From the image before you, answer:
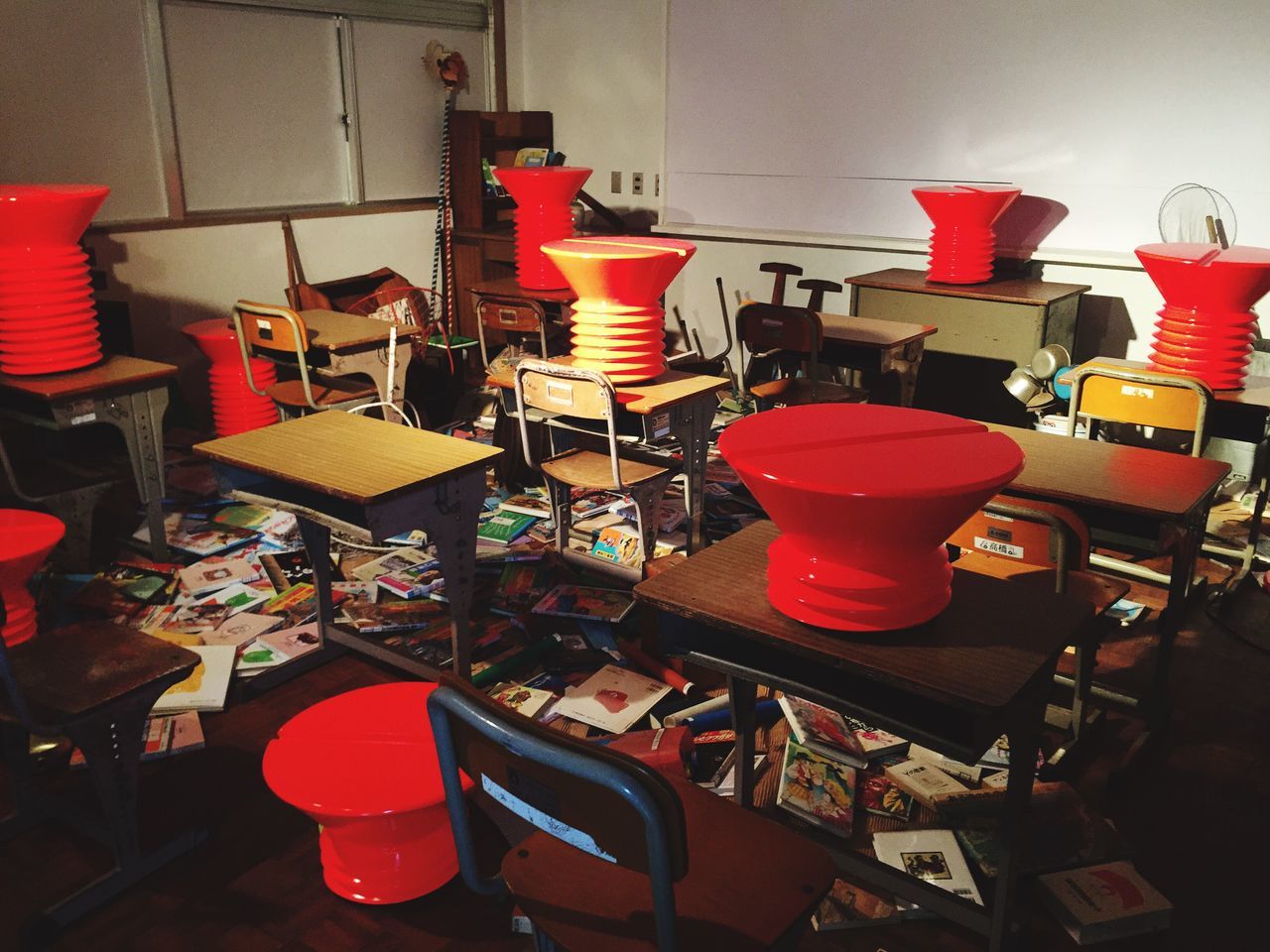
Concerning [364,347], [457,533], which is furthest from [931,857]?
[364,347]

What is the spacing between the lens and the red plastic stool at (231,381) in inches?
181

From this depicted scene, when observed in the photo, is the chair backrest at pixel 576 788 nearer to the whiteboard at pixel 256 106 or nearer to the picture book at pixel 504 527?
the picture book at pixel 504 527

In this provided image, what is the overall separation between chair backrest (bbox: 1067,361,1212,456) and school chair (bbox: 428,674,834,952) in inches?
82.9

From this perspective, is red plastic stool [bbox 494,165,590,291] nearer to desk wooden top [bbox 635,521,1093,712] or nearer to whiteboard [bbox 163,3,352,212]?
whiteboard [bbox 163,3,352,212]

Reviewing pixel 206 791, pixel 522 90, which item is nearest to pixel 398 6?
pixel 522 90

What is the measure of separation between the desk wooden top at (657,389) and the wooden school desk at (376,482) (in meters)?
0.55

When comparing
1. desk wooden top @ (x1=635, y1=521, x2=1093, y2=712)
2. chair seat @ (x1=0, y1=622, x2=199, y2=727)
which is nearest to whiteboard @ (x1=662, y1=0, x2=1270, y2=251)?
desk wooden top @ (x1=635, y1=521, x2=1093, y2=712)

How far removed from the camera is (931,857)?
7.09ft

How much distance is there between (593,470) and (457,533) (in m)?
0.78

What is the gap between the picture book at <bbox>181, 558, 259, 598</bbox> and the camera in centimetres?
352

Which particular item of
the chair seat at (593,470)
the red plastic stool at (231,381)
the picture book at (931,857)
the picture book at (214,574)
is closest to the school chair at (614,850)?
the picture book at (931,857)

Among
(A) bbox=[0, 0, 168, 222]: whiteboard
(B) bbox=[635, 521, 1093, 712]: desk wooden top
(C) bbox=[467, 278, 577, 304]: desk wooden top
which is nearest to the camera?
(B) bbox=[635, 521, 1093, 712]: desk wooden top

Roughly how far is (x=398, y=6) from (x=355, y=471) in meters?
4.79

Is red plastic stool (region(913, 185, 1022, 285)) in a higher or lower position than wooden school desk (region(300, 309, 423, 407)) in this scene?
higher
